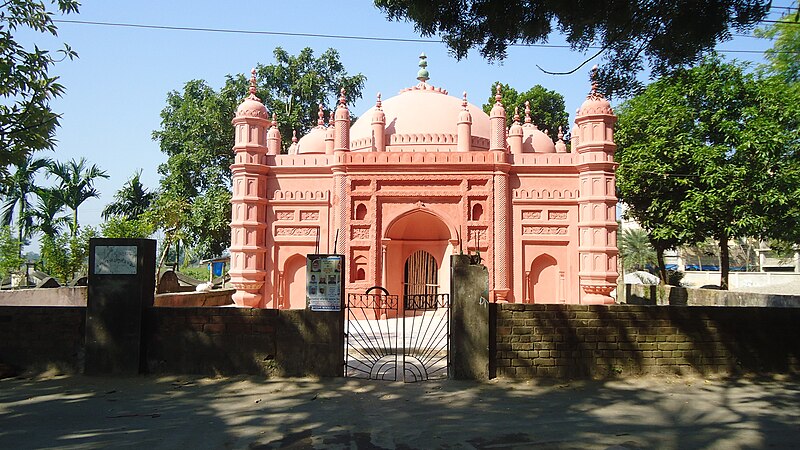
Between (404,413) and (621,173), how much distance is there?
17.3m

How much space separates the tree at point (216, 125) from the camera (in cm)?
2544

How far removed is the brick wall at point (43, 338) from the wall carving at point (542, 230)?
1264 centimetres

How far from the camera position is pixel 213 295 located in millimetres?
17375

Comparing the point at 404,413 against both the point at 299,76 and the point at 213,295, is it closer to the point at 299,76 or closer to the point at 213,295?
the point at 213,295

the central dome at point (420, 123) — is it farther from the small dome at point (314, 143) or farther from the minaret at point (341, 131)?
the minaret at point (341, 131)

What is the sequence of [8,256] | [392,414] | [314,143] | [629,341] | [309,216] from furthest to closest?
1. [8,256]
2. [314,143]
3. [309,216]
4. [629,341]
5. [392,414]

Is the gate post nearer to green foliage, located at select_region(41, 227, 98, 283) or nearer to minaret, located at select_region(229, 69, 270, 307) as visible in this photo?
minaret, located at select_region(229, 69, 270, 307)

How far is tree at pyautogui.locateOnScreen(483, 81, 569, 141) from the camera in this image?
33.5 metres

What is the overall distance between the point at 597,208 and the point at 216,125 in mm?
19730

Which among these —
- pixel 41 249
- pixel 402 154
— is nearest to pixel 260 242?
pixel 402 154

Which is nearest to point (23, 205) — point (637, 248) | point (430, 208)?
point (430, 208)

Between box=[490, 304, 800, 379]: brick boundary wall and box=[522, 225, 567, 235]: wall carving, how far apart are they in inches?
364

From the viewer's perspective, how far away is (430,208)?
1656cm

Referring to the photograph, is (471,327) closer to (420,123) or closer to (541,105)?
(420,123)
